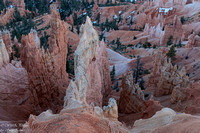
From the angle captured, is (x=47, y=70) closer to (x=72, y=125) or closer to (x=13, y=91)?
(x=13, y=91)

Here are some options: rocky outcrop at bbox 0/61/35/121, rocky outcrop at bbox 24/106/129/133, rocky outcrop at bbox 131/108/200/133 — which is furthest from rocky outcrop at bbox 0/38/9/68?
rocky outcrop at bbox 131/108/200/133

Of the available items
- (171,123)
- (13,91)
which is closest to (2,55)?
(13,91)

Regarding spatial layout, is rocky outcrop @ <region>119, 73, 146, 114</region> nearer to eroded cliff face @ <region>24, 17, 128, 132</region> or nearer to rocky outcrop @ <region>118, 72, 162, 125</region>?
rocky outcrop @ <region>118, 72, 162, 125</region>

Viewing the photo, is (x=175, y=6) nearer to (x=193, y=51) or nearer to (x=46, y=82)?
(x=193, y=51)

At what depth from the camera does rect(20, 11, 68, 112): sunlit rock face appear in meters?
14.2

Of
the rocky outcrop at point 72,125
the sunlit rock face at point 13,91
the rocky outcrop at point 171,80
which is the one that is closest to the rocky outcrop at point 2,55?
the sunlit rock face at point 13,91

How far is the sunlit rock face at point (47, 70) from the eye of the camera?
1416 centimetres

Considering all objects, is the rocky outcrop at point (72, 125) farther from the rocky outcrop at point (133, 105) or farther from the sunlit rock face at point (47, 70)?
the sunlit rock face at point (47, 70)

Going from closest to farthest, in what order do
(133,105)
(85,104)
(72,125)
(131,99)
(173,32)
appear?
(72,125) < (85,104) < (133,105) < (131,99) < (173,32)

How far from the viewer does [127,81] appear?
1297 centimetres

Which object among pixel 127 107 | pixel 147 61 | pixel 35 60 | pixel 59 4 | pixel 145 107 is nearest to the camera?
pixel 145 107

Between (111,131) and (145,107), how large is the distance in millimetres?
6083

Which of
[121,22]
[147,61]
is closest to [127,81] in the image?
[147,61]

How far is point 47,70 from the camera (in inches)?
592
